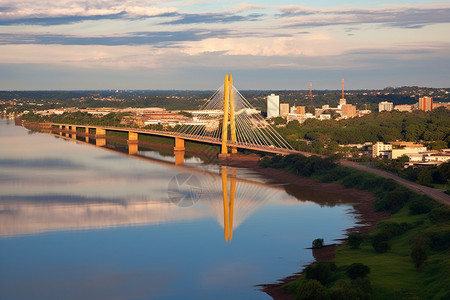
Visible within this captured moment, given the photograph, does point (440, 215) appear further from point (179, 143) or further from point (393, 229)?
point (179, 143)

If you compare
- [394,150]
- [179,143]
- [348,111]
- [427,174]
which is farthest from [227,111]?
[348,111]

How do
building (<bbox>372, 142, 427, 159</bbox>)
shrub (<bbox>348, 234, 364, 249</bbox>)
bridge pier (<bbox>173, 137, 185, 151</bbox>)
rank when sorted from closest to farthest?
1. shrub (<bbox>348, 234, 364, 249</bbox>)
2. building (<bbox>372, 142, 427, 159</bbox>)
3. bridge pier (<bbox>173, 137, 185, 151</bbox>)

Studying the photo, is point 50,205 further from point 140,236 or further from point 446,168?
point 446,168

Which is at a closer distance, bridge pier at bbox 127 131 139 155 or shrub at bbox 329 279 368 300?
shrub at bbox 329 279 368 300

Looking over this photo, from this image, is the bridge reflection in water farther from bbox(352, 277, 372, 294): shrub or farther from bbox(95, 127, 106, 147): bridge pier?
bbox(95, 127, 106, 147): bridge pier

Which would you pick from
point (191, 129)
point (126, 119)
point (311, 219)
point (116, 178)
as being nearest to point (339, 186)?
point (311, 219)

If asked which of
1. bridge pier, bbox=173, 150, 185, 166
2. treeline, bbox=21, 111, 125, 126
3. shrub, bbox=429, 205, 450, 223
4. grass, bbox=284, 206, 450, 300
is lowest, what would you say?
bridge pier, bbox=173, 150, 185, 166

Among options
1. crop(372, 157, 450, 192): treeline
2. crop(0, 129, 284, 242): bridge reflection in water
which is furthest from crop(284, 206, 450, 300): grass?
crop(372, 157, 450, 192): treeline

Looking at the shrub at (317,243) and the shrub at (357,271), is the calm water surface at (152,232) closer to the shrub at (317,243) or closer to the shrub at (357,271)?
the shrub at (317,243)
